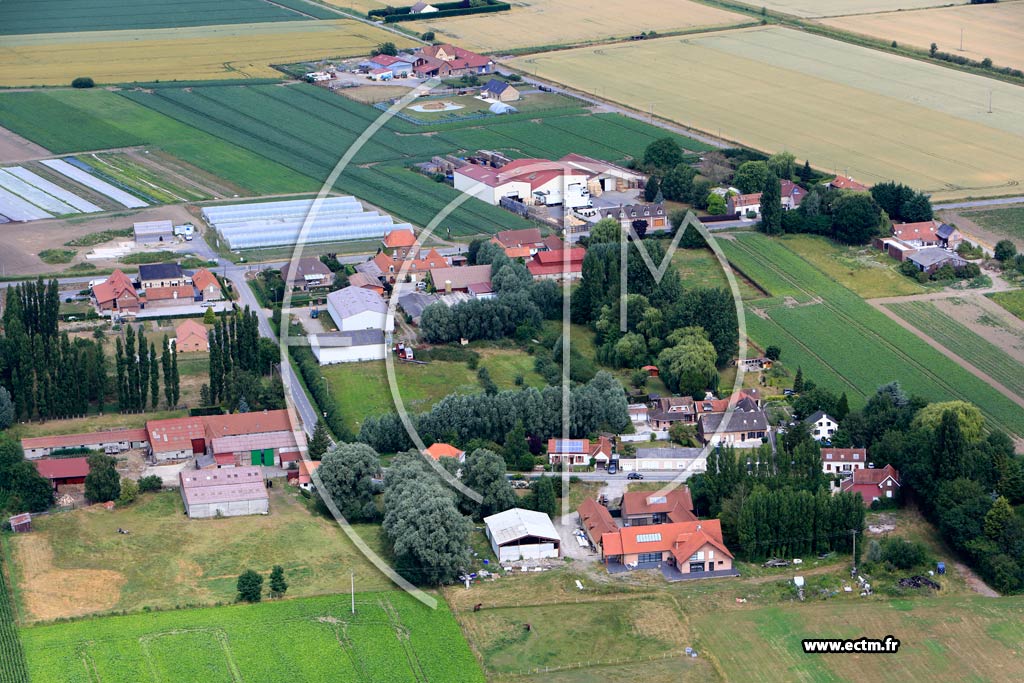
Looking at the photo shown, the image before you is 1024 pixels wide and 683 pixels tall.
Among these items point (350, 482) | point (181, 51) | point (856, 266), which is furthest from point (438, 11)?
point (350, 482)

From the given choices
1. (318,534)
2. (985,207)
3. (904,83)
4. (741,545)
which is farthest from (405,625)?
(904,83)

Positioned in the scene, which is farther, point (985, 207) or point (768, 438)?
point (985, 207)

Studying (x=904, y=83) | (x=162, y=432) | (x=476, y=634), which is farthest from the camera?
(x=904, y=83)

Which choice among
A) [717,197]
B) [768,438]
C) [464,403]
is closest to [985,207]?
[717,197]

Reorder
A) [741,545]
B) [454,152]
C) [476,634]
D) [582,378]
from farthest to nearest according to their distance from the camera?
[454,152], [582,378], [741,545], [476,634]

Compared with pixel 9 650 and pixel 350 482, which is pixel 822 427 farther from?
pixel 9 650

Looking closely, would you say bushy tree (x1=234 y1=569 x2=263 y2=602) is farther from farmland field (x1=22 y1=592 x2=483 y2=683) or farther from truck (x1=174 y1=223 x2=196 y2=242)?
truck (x1=174 y1=223 x2=196 y2=242)

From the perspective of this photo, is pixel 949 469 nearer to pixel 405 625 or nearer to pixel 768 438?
pixel 768 438
